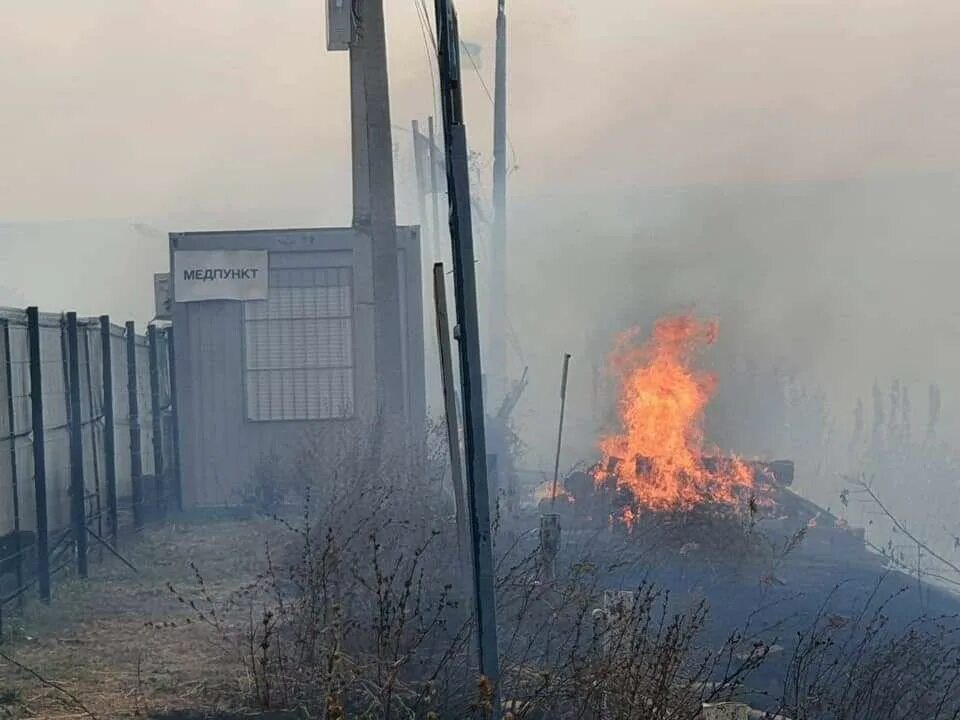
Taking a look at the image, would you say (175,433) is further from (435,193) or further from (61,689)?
(435,193)

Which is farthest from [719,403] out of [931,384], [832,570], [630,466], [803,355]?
[832,570]

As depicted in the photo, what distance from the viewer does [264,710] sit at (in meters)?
6.11

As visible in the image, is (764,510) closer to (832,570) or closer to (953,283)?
(832,570)

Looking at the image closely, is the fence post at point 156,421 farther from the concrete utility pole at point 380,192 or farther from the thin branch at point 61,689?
the thin branch at point 61,689

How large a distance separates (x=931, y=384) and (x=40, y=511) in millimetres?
31307

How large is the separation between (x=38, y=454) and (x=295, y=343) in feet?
22.2

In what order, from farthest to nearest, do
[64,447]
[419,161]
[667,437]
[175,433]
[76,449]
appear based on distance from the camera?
[419,161] < [667,437] < [175,433] < [64,447] < [76,449]

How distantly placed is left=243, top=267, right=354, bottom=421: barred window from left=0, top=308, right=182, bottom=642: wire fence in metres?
1.74

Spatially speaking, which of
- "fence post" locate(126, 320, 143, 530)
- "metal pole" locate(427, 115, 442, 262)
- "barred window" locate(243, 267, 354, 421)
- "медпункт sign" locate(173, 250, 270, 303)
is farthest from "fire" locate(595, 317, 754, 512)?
"metal pole" locate(427, 115, 442, 262)

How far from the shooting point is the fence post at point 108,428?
484 inches

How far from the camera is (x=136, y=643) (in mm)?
8430

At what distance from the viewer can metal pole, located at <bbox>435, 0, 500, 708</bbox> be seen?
15.6ft

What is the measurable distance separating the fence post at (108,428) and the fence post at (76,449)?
0.98m

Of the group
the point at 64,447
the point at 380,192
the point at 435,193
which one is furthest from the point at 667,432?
the point at 435,193
